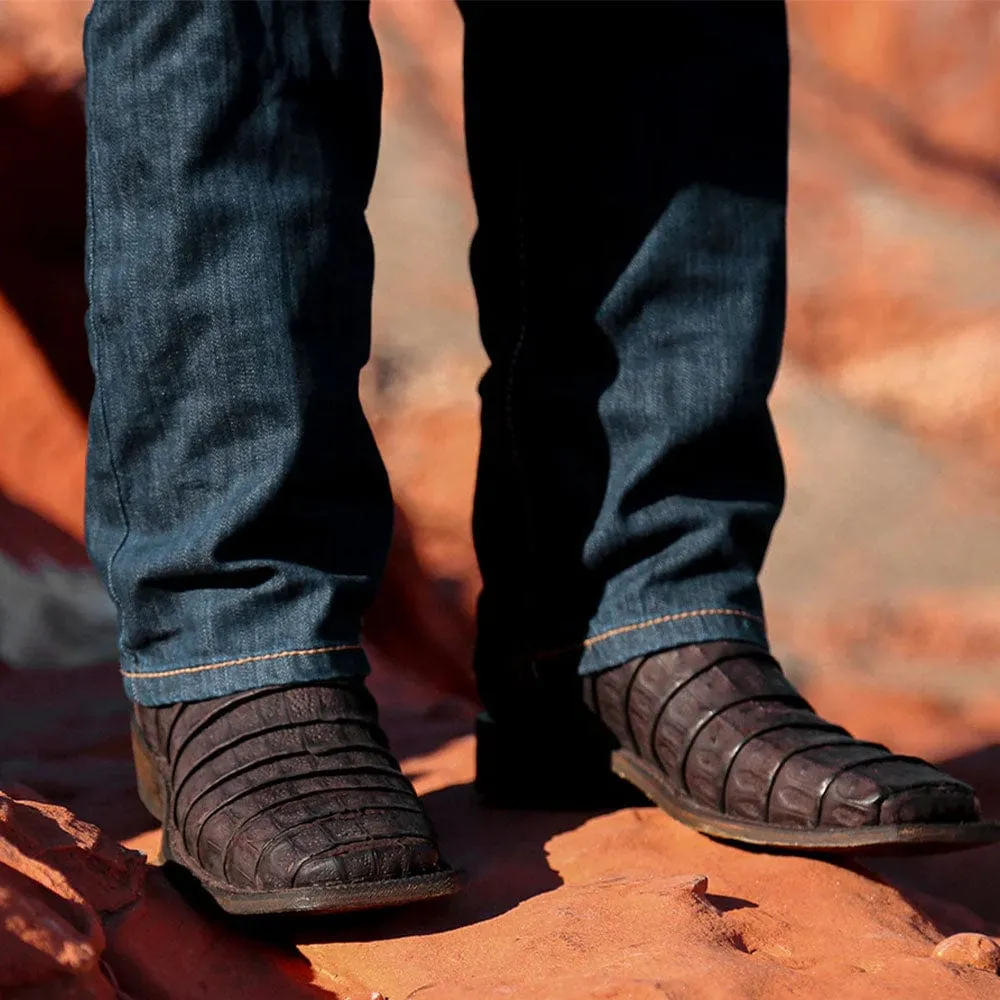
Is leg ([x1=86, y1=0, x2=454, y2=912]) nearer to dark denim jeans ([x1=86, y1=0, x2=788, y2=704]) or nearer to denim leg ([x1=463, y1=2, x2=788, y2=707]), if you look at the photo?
dark denim jeans ([x1=86, y1=0, x2=788, y2=704])

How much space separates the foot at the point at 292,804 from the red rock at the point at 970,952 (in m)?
0.38

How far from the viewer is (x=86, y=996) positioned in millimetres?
979

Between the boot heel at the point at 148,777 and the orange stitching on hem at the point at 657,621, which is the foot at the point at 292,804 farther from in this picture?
the orange stitching on hem at the point at 657,621

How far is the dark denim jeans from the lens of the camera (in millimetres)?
1186

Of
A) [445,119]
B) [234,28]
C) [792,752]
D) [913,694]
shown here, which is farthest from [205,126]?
[445,119]

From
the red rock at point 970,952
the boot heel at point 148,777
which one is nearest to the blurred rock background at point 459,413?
the boot heel at point 148,777

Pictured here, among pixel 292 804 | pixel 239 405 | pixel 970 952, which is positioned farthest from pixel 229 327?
pixel 970 952

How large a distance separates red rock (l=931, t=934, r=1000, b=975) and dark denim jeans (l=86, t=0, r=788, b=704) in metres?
0.36

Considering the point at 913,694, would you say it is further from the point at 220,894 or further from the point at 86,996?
the point at 86,996

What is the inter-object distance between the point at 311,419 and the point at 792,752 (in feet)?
1.66

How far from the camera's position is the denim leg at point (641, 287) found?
4.65 ft

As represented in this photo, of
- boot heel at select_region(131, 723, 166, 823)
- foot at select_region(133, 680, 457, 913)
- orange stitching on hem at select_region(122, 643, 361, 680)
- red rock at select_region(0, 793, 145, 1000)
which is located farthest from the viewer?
boot heel at select_region(131, 723, 166, 823)

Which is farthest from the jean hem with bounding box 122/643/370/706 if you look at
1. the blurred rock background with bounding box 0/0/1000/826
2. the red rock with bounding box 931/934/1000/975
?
the blurred rock background with bounding box 0/0/1000/826

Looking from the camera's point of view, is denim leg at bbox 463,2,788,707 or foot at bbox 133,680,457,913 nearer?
foot at bbox 133,680,457,913
